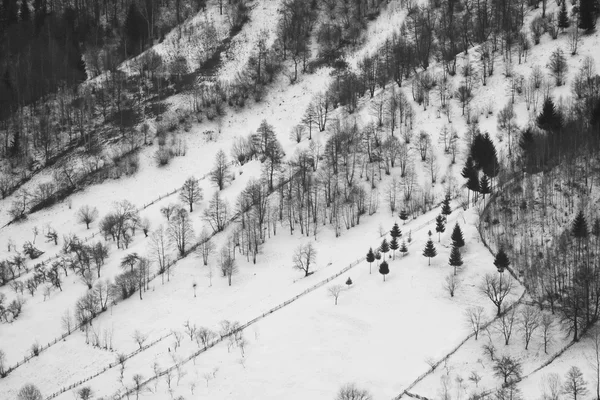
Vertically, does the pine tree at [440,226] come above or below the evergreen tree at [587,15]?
below

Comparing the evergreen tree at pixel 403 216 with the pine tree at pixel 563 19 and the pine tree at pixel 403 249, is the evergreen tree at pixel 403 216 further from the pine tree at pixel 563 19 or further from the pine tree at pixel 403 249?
the pine tree at pixel 563 19

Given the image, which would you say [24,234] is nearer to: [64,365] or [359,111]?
[64,365]

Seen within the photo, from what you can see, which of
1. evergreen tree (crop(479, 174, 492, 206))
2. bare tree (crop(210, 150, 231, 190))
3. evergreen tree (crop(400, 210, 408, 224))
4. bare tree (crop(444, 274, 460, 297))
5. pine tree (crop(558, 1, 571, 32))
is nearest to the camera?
bare tree (crop(444, 274, 460, 297))

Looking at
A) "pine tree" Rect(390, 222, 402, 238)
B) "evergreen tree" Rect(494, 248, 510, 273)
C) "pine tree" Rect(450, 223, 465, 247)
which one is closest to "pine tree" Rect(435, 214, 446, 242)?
"pine tree" Rect(450, 223, 465, 247)

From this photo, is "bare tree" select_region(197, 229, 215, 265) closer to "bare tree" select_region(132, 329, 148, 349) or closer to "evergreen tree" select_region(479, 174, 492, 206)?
"bare tree" select_region(132, 329, 148, 349)

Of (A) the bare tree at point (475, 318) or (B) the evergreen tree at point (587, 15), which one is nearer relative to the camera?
(A) the bare tree at point (475, 318)

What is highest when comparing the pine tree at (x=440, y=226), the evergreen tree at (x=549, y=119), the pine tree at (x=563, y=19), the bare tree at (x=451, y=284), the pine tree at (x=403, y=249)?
the pine tree at (x=563, y=19)

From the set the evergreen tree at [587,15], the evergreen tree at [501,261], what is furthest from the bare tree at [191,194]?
the evergreen tree at [587,15]

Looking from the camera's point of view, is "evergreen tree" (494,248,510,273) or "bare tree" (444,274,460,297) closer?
"evergreen tree" (494,248,510,273)
